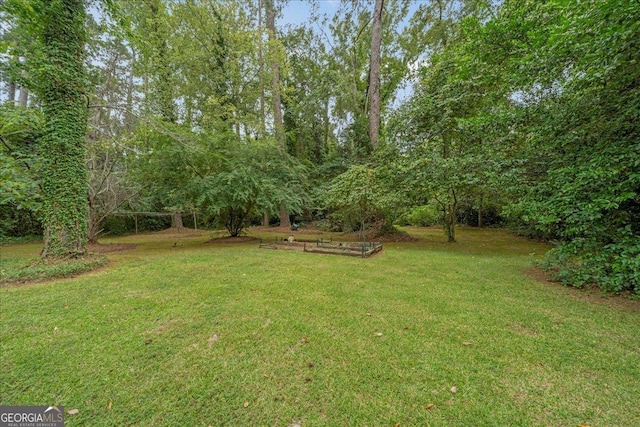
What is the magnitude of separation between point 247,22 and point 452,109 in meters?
12.3

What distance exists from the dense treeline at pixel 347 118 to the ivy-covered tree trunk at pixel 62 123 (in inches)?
1.2

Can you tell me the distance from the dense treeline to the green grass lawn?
7.08 ft

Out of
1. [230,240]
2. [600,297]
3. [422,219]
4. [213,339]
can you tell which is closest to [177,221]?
[230,240]

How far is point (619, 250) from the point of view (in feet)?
13.2

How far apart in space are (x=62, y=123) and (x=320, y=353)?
760 centimetres

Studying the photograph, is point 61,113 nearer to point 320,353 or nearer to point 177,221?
point 320,353

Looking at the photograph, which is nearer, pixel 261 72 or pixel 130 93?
pixel 130 93

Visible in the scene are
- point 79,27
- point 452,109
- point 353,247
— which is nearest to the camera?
point 79,27

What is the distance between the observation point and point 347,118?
59.4ft

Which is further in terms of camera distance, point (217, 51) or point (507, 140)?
point (217, 51)

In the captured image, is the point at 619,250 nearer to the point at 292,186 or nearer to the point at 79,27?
the point at 292,186

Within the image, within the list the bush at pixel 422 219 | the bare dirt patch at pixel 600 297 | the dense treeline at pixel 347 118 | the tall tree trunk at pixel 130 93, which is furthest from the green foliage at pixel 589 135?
the bush at pixel 422 219

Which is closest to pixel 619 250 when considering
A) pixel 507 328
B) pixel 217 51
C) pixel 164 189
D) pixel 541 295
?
pixel 541 295

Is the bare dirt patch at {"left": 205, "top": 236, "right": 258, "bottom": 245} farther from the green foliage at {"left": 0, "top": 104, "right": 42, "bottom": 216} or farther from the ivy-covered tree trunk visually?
the green foliage at {"left": 0, "top": 104, "right": 42, "bottom": 216}
